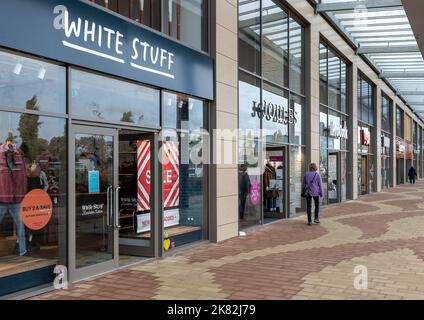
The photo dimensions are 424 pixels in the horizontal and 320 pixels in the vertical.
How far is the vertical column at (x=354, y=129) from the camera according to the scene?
19.6 meters

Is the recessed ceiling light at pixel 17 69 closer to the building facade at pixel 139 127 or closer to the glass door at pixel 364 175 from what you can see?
the building facade at pixel 139 127

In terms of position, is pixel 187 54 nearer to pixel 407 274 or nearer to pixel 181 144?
pixel 181 144

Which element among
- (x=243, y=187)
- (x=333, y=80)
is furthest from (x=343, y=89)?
(x=243, y=187)

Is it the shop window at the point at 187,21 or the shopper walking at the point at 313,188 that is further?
the shopper walking at the point at 313,188

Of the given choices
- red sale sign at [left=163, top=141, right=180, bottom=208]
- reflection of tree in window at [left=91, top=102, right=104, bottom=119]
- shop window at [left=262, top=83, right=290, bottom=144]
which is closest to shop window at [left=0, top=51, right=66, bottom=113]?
reflection of tree in window at [left=91, top=102, right=104, bottom=119]

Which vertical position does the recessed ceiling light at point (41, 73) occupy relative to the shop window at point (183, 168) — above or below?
above

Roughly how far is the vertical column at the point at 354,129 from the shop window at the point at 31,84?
15922mm

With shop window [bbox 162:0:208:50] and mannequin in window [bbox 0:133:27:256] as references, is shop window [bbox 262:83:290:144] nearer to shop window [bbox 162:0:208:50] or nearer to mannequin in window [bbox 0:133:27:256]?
shop window [bbox 162:0:208:50]

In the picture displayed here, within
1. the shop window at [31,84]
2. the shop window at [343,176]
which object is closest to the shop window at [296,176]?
the shop window at [343,176]

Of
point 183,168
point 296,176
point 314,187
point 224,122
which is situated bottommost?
point 314,187

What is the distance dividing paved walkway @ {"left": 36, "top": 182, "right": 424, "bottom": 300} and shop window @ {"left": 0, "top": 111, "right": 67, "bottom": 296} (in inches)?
15.6

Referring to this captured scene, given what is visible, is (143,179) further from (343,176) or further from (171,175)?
(343,176)

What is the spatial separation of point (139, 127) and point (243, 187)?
157 inches

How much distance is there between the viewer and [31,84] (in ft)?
17.4
